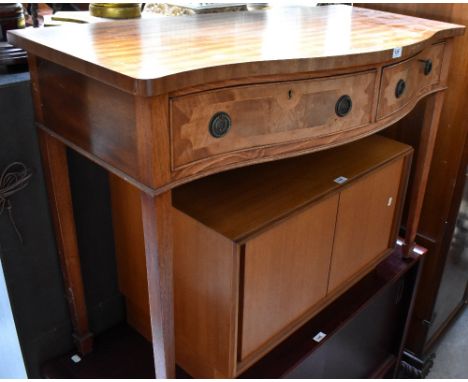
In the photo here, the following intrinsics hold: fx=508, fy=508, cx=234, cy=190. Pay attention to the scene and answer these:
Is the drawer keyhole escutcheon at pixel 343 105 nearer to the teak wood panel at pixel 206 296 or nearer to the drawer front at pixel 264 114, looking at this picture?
the drawer front at pixel 264 114

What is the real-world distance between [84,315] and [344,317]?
1.49ft

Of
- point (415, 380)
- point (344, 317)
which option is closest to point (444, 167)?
point (344, 317)

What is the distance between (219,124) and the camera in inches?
21.7

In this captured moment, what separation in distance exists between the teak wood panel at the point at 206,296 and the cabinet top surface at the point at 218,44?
22 centimetres

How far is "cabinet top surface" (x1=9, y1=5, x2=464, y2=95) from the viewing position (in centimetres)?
51

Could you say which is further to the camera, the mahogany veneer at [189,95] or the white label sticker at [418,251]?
the white label sticker at [418,251]

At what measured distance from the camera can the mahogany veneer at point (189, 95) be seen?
1.69ft

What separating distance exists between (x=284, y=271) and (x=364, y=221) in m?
0.21

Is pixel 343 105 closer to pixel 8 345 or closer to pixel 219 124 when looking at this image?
pixel 219 124

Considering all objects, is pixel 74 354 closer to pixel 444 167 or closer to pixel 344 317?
pixel 344 317

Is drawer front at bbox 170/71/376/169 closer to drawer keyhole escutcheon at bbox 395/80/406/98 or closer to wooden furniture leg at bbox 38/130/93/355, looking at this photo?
drawer keyhole escutcheon at bbox 395/80/406/98

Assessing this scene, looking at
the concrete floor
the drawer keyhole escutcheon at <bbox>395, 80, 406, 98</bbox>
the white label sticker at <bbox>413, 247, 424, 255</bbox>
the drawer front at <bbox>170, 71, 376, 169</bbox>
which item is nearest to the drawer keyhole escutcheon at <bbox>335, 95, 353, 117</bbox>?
the drawer front at <bbox>170, 71, 376, 169</bbox>

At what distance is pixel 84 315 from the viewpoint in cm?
87

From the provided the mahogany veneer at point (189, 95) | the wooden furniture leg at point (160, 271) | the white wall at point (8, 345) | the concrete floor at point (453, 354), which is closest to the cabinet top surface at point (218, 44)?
the mahogany veneer at point (189, 95)
